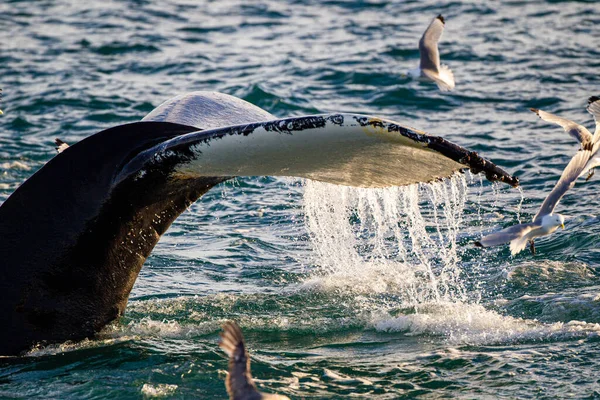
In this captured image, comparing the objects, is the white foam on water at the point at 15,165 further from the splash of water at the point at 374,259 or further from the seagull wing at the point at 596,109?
the seagull wing at the point at 596,109

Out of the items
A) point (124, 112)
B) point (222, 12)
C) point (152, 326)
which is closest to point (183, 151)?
point (152, 326)

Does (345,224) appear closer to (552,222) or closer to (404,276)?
(404,276)

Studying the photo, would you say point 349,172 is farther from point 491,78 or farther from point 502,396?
point 491,78

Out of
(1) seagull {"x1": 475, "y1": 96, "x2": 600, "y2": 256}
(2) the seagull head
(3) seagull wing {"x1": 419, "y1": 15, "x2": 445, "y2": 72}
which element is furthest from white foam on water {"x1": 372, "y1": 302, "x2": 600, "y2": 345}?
(3) seagull wing {"x1": 419, "y1": 15, "x2": 445, "y2": 72}

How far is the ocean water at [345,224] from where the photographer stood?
19.9ft

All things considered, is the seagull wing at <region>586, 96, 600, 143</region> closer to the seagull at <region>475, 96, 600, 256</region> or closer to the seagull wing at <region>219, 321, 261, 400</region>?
the seagull at <region>475, 96, 600, 256</region>

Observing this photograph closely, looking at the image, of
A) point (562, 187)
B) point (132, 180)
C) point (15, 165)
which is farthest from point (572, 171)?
point (15, 165)

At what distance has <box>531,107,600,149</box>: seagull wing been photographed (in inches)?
283

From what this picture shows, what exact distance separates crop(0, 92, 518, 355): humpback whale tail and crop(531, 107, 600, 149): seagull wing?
200cm

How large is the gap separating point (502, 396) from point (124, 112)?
Result: 1123 cm

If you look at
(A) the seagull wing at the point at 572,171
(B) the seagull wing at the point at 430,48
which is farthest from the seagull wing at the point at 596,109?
(B) the seagull wing at the point at 430,48

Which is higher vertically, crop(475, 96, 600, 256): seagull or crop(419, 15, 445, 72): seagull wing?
crop(419, 15, 445, 72): seagull wing

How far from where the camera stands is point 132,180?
18.8 feet

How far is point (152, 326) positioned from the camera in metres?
7.04
